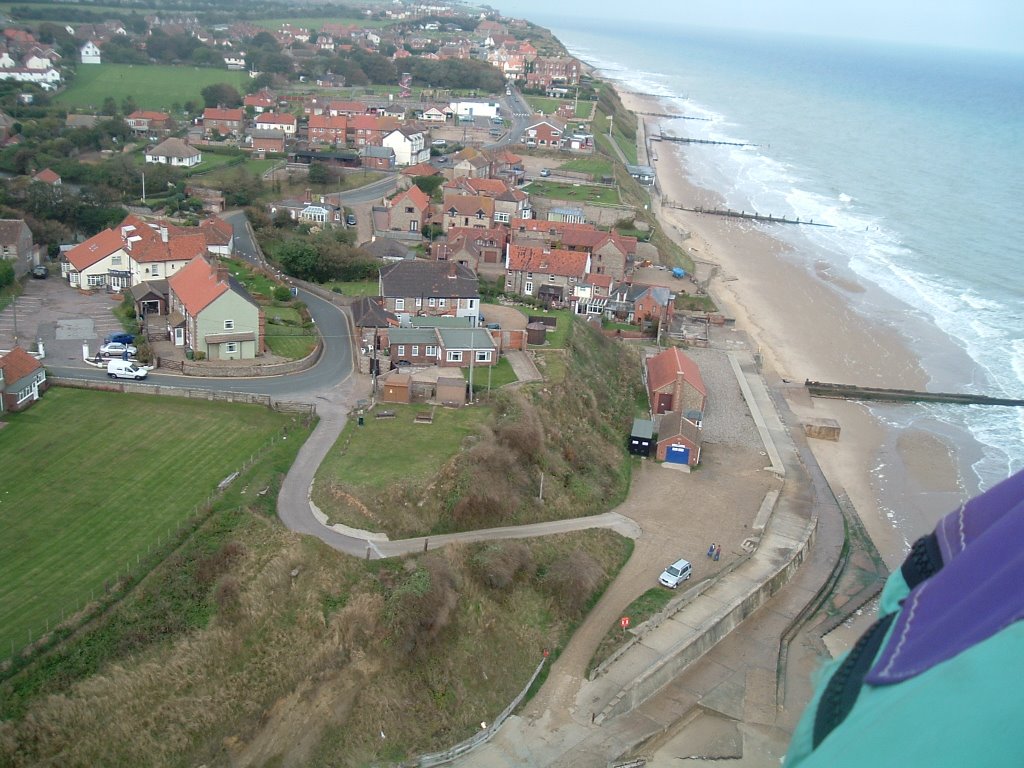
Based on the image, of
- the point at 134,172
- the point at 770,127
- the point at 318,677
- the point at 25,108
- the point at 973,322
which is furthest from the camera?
the point at 770,127

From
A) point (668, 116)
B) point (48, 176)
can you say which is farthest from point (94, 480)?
point (668, 116)

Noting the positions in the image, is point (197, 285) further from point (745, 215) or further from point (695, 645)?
point (745, 215)

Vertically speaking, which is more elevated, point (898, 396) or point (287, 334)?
point (287, 334)

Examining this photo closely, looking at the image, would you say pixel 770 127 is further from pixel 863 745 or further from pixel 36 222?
pixel 863 745

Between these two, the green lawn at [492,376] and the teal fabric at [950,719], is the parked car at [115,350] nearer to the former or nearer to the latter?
the green lawn at [492,376]

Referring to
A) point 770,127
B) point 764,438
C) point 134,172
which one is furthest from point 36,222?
point 770,127

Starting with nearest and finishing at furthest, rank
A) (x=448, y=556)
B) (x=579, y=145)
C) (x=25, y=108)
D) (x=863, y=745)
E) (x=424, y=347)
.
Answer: (x=863, y=745) < (x=448, y=556) < (x=424, y=347) < (x=25, y=108) < (x=579, y=145)

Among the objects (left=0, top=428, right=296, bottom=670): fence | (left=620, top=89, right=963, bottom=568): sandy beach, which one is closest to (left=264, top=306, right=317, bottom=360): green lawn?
(left=0, top=428, right=296, bottom=670): fence

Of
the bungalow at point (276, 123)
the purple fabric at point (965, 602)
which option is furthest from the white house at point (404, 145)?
the purple fabric at point (965, 602)
